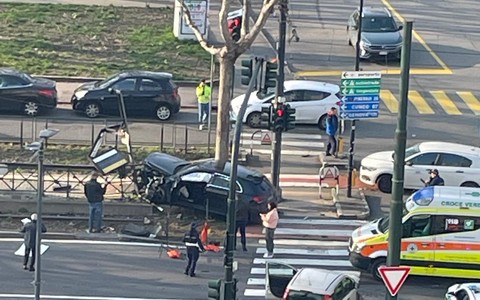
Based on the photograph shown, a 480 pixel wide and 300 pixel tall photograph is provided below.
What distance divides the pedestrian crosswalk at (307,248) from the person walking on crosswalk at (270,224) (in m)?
0.25

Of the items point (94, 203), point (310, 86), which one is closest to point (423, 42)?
point (310, 86)

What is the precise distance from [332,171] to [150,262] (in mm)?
6884

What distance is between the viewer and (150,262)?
87.8 feet

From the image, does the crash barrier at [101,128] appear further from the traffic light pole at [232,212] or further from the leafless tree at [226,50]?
the traffic light pole at [232,212]

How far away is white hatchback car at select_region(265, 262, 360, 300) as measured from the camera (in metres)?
22.2

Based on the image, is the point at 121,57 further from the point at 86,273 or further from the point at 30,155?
the point at 86,273

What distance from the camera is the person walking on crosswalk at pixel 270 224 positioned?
26.7 meters

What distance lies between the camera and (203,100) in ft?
119

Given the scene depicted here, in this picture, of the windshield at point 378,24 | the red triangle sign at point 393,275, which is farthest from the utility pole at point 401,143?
the windshield at point 378,24

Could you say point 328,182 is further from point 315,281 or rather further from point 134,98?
point 315,281

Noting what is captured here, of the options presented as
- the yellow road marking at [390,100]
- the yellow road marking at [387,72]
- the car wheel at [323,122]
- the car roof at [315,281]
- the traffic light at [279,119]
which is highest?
the traffic light at [279,119]

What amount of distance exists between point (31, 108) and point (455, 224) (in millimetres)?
16140

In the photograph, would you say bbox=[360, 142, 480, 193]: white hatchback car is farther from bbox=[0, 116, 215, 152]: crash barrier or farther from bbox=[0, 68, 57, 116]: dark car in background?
bbox=[0, 68, 57, 116]: dark car in background

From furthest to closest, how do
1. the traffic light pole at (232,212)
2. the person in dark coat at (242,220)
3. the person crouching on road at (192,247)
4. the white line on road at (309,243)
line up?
the white line on road at (309,243), the person in dark coat at (242,220), the person crouching on road at (192,247), the traffic light pole at (232,212)
